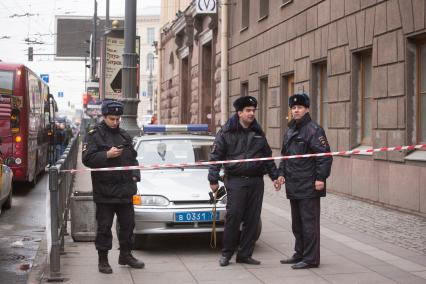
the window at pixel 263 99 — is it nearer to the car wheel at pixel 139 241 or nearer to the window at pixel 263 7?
the window at pixel 263 7

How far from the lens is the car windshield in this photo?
9.41 m

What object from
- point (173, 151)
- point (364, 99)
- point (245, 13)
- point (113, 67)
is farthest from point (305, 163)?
point (245, 13)

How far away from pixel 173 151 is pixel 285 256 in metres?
2.31

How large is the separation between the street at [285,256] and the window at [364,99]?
2.78 meters

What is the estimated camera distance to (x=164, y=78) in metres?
38.2

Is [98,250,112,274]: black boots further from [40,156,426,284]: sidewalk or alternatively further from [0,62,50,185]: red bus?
[0,62,50,185]: red bus

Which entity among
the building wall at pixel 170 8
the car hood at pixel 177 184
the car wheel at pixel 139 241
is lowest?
the car wheel at pixel 139 241

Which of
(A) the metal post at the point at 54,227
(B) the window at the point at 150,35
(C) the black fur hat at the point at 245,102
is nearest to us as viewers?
(A) the metal post at the point at 54,227

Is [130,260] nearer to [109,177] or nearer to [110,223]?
[110,223]

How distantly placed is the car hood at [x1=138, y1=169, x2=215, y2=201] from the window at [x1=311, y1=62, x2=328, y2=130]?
680 centimetres

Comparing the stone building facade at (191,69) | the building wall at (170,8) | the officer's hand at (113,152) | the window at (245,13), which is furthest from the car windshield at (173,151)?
the building wall at (170,8)

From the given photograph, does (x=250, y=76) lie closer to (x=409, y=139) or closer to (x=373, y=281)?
(x=409, y=139)

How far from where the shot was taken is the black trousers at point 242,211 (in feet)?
24.7

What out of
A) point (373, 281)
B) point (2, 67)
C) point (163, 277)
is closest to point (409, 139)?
point (373, 281)
